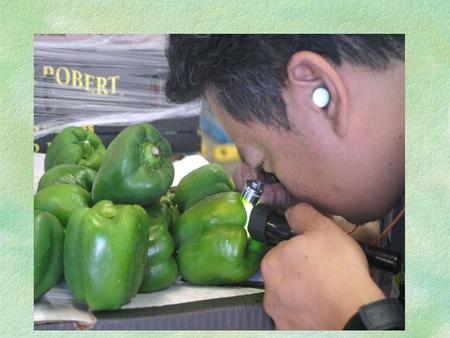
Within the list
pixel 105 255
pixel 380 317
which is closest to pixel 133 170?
pixel 105 255

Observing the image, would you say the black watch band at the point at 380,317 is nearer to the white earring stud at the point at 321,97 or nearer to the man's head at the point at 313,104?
the man's head at the point at 313,104

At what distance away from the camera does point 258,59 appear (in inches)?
31.2

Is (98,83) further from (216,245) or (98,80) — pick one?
(216,245)

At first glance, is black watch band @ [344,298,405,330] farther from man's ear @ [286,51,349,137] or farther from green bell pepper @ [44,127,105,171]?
green bell pepper @ [44,127,105,171]

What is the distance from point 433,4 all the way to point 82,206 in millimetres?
517

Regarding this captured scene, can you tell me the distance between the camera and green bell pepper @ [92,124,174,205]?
0.84 metres

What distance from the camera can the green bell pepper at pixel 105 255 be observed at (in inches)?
30.0

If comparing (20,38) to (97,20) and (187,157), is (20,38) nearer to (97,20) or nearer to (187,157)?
(97,20)

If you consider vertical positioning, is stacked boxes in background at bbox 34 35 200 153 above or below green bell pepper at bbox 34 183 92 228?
above

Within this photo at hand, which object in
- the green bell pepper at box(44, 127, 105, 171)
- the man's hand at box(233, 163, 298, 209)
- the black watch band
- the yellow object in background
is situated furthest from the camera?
the yellow object in background

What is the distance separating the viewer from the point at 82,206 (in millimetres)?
839

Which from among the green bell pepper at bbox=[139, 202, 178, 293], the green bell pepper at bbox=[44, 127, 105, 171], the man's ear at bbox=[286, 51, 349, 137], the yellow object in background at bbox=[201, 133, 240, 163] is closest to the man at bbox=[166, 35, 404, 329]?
the man's ear at bbox=[286, 51, 349, 137]

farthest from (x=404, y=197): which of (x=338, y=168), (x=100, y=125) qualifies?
(x=100, y=125)

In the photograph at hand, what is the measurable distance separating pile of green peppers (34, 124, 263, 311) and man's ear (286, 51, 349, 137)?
0.59 feet
